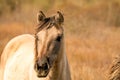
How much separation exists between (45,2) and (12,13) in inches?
190

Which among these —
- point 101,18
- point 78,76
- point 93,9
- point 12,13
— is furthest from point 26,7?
point 78,76

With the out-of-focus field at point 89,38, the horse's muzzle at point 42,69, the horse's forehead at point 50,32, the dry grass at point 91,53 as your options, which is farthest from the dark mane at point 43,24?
the dry grass at point 91,53

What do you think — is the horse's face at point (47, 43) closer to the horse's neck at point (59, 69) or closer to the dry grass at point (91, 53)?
the horse's neck at point (59, 69)

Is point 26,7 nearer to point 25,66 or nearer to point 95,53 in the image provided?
point 95,53

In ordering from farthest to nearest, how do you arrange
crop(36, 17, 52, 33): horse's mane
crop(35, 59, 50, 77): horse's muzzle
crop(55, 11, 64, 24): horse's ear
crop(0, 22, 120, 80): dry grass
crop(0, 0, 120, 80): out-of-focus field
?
crop(0, 0, 120, 80): out-of-focus field, crop(0, 22, 120, 80): dry grass, crop(55, 11, 64, 24): horse's ear, crop(36, 17, 52, 33): horse's mane, crop(35, 59, 50, 77): horse's muzzle

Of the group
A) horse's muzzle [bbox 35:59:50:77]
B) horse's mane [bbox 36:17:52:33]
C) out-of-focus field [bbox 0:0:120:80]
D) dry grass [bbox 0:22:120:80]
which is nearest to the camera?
Result: horse's muzzle [bbox 35:59:50:77]

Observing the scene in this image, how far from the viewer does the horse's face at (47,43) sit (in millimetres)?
6586

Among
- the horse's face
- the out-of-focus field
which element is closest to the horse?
the horse's face

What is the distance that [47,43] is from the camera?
6.78 meters

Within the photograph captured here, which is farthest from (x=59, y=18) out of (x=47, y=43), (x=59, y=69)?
(x=59, y=69)

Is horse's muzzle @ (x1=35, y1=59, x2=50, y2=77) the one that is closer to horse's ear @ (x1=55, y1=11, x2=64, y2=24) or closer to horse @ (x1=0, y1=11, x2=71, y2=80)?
horse @ (x1=0, y1=11, x2=71, y2=80)

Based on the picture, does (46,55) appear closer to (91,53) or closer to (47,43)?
(47,43)

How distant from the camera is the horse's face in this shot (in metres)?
6.59

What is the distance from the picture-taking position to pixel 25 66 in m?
7.93
